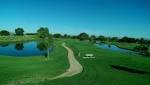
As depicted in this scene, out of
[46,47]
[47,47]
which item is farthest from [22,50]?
[47,47]

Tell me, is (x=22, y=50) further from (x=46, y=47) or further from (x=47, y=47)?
(x=47, y=47)

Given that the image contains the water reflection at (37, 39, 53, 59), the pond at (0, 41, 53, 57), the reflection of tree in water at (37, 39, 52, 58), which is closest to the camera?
the water reflection at (37, 39, 53, 59)

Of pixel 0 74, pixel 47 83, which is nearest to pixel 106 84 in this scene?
pixel 47 83

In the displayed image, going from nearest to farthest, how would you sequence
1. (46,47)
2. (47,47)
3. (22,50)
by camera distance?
(47,47), (22,50), (46,47)

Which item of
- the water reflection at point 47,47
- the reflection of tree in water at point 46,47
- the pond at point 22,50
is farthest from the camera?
the pond at point 22,50

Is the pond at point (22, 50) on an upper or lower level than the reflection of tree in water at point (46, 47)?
lower

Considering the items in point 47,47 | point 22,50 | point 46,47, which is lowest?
point 22,50

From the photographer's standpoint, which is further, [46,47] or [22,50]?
[46,47]

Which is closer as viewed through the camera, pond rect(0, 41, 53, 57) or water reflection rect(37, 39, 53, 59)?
water reflection rect(37, 39, 53, 59)

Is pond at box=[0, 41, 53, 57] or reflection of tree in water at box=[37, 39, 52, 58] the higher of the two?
reflection of tree in water at box=[37, 39, 52, 58]

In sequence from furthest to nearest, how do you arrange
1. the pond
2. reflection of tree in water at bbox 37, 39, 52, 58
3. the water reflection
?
the pond, reflection of tree in water at bbox 37, 39, 52, 58, the water reflection

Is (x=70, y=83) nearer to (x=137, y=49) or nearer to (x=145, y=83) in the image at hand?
(x=145, y=83)

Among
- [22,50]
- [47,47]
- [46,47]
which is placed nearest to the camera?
[47,47]

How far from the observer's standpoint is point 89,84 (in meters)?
28.3
